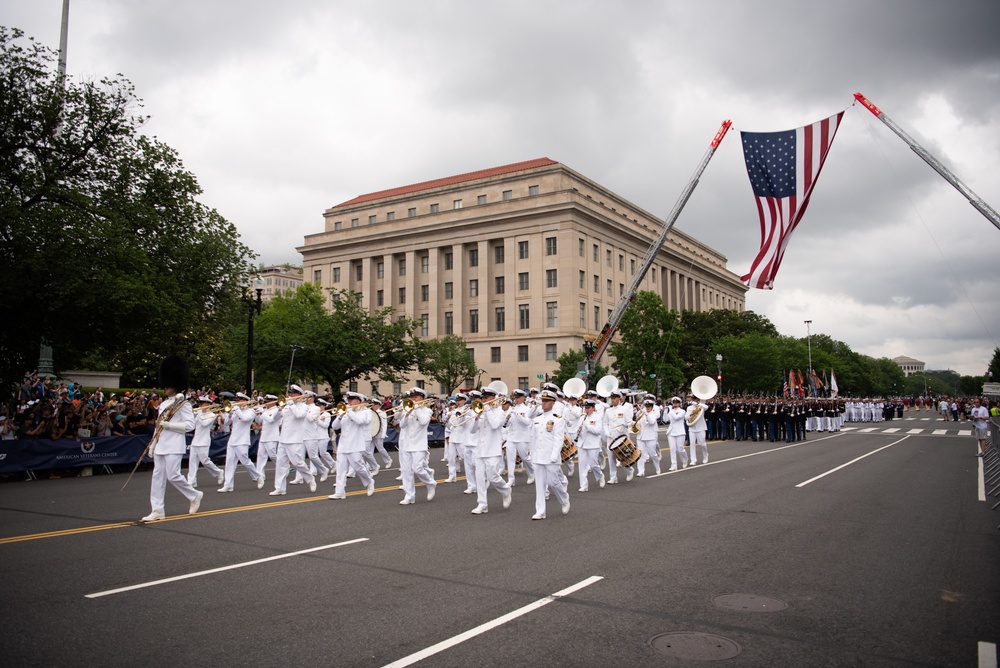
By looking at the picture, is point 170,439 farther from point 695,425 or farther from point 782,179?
point 782,179

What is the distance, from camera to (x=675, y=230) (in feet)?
325

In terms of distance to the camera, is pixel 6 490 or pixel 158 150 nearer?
pixel 6 490

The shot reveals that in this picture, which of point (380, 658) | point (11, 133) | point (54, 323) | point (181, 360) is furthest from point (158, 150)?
A: point (380, 658)

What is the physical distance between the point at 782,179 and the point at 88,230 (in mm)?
22552

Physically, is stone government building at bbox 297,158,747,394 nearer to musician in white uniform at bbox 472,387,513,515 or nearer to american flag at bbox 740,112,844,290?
american flag at bbox 740,112,844,290

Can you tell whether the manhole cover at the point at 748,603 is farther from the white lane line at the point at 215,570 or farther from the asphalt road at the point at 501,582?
the white lane line at the point at 215,570

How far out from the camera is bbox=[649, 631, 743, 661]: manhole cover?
502 cm

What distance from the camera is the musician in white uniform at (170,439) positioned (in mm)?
10695

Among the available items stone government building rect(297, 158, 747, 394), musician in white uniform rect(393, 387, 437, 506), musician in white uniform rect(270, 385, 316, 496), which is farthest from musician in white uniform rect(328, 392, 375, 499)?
stone government building rect(297, 158, 747, 394)

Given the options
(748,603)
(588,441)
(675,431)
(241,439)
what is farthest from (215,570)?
(675,431)

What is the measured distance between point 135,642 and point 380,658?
6.30ft

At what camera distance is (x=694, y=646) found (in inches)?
205

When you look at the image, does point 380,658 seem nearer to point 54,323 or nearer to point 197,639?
point 197,639

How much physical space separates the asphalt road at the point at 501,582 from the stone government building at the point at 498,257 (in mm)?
57717
